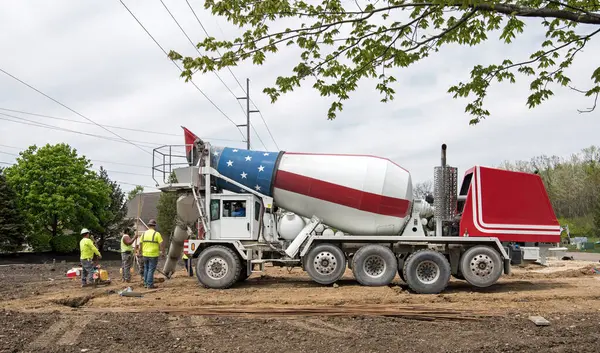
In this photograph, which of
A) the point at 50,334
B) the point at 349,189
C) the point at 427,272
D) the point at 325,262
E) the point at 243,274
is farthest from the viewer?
the point at 243,274

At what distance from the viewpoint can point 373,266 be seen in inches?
522

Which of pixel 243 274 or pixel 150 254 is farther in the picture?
pixel 243 274

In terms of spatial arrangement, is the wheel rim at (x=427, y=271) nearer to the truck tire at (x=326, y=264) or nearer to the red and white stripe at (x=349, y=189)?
the red and white stripe at (x=349, y=189)

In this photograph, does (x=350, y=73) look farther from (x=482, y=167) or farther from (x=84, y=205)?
(x=84, y=205)

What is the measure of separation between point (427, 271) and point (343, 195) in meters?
2.70

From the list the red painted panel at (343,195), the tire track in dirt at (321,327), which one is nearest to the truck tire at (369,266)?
the red painted panel at (343,195)

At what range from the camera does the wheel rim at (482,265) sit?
1273 cm

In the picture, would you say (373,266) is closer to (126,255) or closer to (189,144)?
(189,144)

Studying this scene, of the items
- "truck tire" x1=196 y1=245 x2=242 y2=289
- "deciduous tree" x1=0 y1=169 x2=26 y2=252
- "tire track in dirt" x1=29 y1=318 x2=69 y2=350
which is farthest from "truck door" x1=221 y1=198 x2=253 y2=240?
"deciduous tree" x1=0 y1=169 x2=26 y2=252

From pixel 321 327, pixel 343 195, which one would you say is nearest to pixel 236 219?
pixel 343 195

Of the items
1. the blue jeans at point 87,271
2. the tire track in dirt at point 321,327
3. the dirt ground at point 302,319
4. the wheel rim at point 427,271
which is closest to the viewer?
the dirt ground at point 302,319

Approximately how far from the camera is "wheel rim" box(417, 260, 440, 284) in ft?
42.2

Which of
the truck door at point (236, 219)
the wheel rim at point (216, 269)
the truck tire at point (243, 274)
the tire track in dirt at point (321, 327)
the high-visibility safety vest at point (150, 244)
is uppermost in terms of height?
the truck door at point (236, 219)

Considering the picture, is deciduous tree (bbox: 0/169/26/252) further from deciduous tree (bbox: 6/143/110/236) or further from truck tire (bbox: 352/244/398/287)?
truck tire (bbox: 352/244/398/287)
